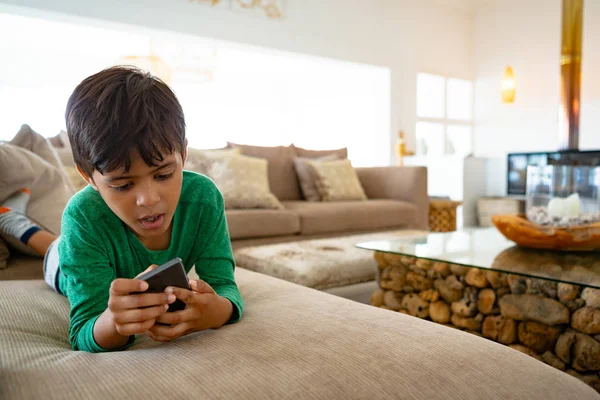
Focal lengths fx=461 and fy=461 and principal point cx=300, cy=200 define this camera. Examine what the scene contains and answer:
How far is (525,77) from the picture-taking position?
6.00m

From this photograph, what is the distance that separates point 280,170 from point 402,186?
0.99 m

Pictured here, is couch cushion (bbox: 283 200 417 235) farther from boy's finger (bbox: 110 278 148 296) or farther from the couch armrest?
boy's finger (bbox: 110 278 148 296)

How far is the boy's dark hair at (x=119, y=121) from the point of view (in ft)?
2.22

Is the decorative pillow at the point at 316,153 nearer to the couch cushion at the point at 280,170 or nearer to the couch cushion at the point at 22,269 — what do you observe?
the couch cushion at the point at 280,170

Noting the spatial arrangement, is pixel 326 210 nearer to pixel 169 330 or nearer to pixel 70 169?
pixel 70 169

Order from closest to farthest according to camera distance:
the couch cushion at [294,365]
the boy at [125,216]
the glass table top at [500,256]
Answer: the couch cushion at [294,365]
the boy at [125,216]
the glass table top at [500,256]

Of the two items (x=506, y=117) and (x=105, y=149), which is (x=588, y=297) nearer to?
(x=105, y=149)

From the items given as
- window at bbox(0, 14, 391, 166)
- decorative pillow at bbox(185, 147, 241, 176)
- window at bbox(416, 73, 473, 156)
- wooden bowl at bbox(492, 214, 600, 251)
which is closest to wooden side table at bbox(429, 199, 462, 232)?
window at bbox(0, 14, 391, 166)

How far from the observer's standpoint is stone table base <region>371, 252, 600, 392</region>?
1.20m

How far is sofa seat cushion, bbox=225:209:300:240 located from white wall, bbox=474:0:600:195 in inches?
162

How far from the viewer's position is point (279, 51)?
15.4ft

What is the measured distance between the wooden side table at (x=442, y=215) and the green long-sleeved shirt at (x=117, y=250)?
3680 mm

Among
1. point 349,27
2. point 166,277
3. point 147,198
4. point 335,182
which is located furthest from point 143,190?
point 349,27

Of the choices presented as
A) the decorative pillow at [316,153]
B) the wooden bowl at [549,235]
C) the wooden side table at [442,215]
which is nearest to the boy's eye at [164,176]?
the wooden bowl at [549,235]
